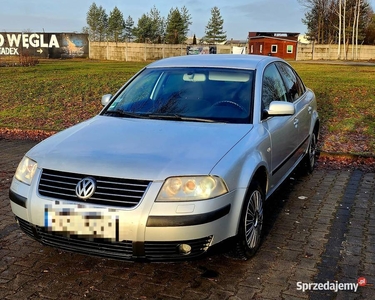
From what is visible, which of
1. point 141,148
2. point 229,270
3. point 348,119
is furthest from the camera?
point 348,119

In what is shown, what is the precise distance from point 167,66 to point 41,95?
9.58 meters

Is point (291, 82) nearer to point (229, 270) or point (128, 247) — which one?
point (229, 270)

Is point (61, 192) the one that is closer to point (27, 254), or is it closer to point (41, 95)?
point (27, 254)

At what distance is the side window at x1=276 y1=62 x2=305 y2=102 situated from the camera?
534cm

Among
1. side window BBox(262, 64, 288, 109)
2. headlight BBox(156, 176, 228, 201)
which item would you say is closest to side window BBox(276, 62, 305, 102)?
side window BBox(262, 64, 288, 109)

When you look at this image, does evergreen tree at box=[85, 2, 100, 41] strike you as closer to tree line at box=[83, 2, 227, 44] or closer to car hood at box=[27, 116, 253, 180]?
tree line at box=[83, 2, 227, 44]

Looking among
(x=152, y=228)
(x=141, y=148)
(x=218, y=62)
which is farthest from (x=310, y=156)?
(x=152, y=228)

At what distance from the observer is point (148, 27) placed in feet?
253

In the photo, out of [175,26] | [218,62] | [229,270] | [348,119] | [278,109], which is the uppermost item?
[175,26]

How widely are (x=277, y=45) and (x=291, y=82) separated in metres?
60.7

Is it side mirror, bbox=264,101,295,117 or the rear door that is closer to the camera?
side mirror, bbox=264,101,295,117

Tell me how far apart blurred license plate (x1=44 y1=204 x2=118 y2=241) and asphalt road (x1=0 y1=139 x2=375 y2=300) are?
478mm

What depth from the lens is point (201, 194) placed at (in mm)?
3018

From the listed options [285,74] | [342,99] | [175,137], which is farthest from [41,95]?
[175,137]
